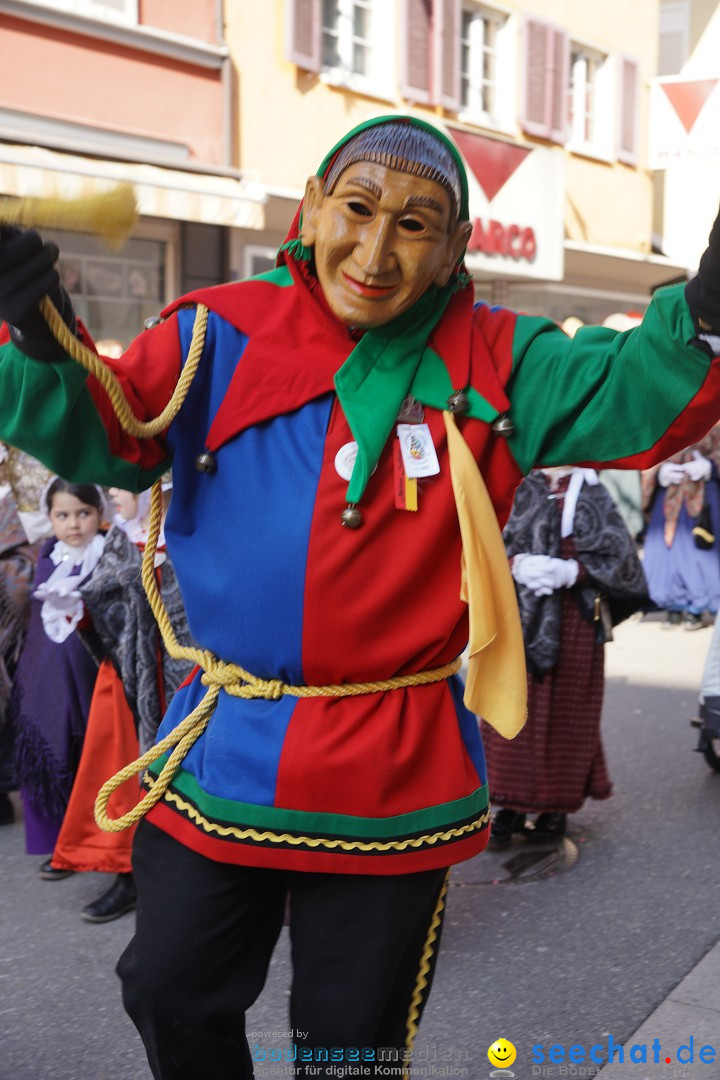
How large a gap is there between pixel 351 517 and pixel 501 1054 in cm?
168

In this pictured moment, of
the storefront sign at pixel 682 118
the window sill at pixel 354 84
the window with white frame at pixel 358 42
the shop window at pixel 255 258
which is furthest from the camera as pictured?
the window with white frame at pixel 358 42

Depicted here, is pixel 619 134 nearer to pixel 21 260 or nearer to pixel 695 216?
pixel 695 216

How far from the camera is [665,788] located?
5289mm

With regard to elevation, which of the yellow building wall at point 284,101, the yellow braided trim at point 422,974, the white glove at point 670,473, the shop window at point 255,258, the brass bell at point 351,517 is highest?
the yellow building wall at point 284,101

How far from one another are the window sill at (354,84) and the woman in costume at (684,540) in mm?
5438

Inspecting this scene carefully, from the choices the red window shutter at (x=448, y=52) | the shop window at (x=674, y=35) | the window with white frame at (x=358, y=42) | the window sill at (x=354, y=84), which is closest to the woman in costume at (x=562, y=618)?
the window sill at (x=354, y=84)

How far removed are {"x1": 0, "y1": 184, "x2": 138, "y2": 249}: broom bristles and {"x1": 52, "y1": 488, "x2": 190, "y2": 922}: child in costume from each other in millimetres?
2116

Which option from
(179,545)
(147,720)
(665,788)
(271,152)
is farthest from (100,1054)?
(271,152)

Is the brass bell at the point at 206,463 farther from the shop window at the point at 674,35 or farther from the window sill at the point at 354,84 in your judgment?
the shop window at the point at 674,35

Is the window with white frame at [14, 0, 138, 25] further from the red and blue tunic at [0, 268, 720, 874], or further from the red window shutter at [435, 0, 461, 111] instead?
the red and blue tunic at [0, 268, 720, 874]

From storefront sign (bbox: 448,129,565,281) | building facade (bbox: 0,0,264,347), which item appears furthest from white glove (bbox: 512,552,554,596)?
storefront sign (bbox: 448,129,565,281)

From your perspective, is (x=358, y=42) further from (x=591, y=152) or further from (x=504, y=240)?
(x=591, y=152)

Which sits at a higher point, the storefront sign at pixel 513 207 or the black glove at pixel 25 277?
the storefront sign at pixel 513 207

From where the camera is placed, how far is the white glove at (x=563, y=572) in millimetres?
4230
